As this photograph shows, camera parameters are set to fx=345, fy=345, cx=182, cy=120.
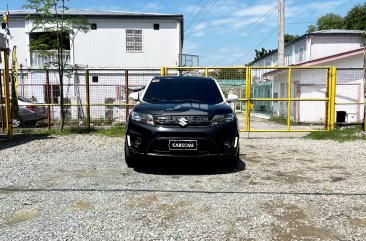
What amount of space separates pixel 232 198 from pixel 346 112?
12.7 meters

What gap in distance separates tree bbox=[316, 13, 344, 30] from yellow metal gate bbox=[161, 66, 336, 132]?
39607 millimetres

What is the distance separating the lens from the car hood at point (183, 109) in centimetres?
573

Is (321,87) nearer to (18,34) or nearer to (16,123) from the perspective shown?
(16,123)

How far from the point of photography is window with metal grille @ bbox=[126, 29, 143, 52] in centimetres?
2127

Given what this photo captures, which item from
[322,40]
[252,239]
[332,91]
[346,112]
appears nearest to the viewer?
[252,239]

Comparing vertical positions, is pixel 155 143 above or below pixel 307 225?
above

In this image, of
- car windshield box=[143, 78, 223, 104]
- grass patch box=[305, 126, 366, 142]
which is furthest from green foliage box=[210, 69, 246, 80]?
car windshield box=[143, 78, 223, 104]

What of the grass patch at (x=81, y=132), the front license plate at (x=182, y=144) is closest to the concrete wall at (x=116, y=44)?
the grass patch at (x=81, y=132)

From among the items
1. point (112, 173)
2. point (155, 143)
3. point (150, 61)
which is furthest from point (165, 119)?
point (150, 61)

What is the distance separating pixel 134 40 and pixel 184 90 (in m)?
15.4

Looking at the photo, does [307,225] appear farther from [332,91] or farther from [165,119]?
[332,91]

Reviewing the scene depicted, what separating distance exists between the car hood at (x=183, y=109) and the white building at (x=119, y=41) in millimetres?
15661

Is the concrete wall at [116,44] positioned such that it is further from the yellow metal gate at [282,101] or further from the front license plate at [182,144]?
the front license plate at [182,144]

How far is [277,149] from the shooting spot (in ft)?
29.2
